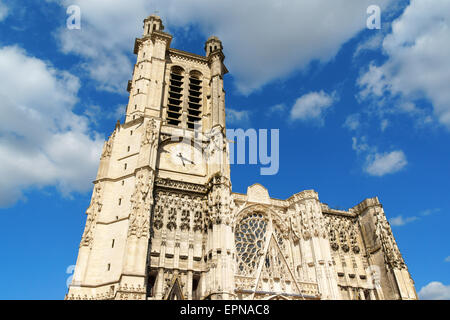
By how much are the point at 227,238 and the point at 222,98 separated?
14821 millimetres

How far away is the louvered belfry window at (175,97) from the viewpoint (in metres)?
29.5

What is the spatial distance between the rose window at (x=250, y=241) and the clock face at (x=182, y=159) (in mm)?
5440

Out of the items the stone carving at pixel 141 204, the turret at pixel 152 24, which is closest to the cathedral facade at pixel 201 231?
the stone carving at pixel 141 204

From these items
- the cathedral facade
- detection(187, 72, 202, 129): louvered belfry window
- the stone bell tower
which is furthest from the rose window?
detection(187, 72, 202, 129): louvered belfry window

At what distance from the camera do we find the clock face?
25641 millimetres

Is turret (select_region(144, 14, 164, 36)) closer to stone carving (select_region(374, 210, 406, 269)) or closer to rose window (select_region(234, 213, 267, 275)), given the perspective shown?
rose window (select_region(234, 213, 267, 275))

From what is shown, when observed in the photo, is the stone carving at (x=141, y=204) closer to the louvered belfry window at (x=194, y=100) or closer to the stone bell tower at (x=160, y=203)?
the stone bell tower at (x=160, y=203)

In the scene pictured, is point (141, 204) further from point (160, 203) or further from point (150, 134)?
point (150, 134)

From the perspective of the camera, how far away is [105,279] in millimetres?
18938

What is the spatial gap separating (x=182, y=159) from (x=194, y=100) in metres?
8.06

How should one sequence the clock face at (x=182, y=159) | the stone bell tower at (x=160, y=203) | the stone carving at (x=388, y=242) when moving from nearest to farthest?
the stone bell tower at (x=160, y=203)
the stone carving at (x=388, y=242)
the clock face at (x=182, y=159)

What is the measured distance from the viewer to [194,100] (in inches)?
1259

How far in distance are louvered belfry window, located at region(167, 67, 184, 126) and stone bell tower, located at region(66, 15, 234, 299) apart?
0.12 meters
